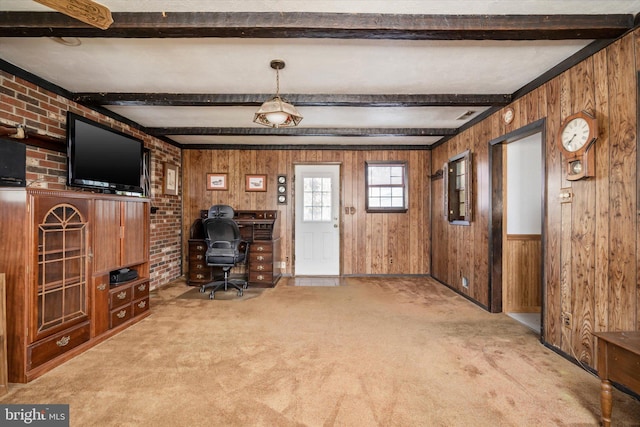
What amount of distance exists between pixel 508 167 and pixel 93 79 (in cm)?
446

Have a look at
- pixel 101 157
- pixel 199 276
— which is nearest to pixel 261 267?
pixel 199 276

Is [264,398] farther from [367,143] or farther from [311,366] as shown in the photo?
[367,143]

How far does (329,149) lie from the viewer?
554 cm

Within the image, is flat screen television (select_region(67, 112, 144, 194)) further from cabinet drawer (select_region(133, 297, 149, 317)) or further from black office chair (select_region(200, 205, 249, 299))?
cabinet drawer (select_region(133, 297, 149, 317))

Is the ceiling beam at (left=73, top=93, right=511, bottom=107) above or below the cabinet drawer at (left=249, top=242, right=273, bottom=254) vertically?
above

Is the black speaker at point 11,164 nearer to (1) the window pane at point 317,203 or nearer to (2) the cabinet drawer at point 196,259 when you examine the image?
(2) the cabinet drawer at point 196,259

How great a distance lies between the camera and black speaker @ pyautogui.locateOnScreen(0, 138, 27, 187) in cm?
212

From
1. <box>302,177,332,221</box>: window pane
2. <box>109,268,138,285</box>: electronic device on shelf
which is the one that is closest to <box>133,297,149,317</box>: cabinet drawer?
<box>109,268,138,285</box>: electronic device on shelf

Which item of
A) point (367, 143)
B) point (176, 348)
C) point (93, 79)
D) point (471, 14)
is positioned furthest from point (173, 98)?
point (367, 143)

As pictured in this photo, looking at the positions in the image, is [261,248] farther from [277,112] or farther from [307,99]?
[277,112]

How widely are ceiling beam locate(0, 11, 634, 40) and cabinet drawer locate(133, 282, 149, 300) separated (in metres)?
2.33

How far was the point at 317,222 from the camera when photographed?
5.57m

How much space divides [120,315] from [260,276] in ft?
6.75

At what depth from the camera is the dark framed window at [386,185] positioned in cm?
560
